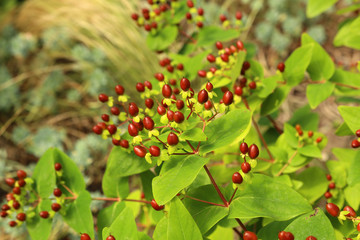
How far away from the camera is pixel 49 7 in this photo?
9.76 feet

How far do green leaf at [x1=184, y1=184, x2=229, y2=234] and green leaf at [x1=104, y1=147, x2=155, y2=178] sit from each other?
0.13m

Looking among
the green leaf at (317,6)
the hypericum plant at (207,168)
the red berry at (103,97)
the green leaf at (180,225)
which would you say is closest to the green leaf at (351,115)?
the hypericum plant at (207,168)

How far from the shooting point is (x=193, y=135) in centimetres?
62

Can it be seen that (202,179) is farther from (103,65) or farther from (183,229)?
(103,65)

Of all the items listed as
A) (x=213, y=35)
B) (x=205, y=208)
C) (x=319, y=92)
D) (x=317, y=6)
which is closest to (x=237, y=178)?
(x=205, y=208)

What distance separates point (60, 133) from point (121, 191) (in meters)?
1.51

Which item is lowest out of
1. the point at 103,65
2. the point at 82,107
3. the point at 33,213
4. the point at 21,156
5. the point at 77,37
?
the point at 21,156

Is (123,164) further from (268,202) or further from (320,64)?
(320,64)

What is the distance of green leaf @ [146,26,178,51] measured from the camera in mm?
1154

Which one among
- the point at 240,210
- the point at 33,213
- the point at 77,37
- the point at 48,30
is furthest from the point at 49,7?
the point at 240,210

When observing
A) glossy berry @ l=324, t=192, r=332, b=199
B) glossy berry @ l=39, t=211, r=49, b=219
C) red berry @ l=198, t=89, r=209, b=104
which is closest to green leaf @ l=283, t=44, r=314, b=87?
glossy berry @ l=324, t=192, r=332, b=199

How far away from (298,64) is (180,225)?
1.94 feet

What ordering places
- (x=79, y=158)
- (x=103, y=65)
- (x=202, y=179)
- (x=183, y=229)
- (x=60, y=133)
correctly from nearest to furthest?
(x=183, y=229), (x=202, y=179), (x=79, y=158), (x=60, y=133), (x=103, y=65)

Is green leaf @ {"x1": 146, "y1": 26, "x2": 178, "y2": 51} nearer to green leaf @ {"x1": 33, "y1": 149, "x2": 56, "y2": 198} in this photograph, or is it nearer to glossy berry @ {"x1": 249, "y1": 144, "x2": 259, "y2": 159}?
green leaf @ {"x1": 33, "y1": 149, "x2": 56, "y2": 198}
